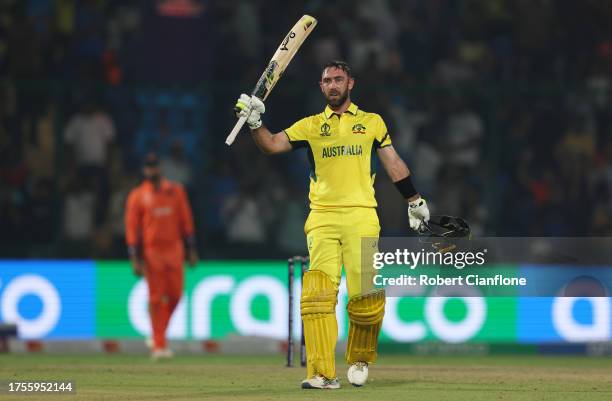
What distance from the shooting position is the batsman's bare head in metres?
11.3

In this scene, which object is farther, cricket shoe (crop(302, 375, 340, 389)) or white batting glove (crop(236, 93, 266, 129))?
cricket shoe (crop(302, 375, 340, 389))

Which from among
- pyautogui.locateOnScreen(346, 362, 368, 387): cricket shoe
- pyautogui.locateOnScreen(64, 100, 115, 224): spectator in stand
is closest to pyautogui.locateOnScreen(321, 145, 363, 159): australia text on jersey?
pyautogui.locateOnScreen(346, 362, 368, 387): cricket shoe

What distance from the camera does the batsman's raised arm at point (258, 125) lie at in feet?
35.8

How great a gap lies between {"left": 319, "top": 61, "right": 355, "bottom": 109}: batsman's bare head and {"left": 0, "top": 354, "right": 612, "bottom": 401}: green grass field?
2.31m

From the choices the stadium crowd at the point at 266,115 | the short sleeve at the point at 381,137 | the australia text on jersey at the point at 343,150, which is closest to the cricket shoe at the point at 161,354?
the stadium crowd at the point at 266,115

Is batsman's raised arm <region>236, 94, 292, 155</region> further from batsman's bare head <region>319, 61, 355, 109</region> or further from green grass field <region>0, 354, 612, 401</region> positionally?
green grass field <region>0, 354, 612, 401</region>

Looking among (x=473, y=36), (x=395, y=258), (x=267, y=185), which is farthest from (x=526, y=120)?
(x=395, y=258)

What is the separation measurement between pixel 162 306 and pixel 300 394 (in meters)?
5.94

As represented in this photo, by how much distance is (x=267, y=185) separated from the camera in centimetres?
2016

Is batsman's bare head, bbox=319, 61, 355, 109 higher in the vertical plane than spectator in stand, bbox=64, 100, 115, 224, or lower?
lower

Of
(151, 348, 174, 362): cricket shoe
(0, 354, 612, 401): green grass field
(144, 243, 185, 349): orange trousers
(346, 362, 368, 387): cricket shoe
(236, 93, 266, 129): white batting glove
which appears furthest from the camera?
(144, 243, 185, 349): orange trousers

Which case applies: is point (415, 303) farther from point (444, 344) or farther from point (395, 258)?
point (395, 258)

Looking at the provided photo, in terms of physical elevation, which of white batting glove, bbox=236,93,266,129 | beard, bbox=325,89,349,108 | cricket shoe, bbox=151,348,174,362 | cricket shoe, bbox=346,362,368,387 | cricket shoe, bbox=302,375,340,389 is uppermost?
beard, bbox=325,89,349,108

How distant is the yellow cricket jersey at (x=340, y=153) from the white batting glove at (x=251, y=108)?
0.45 metres
